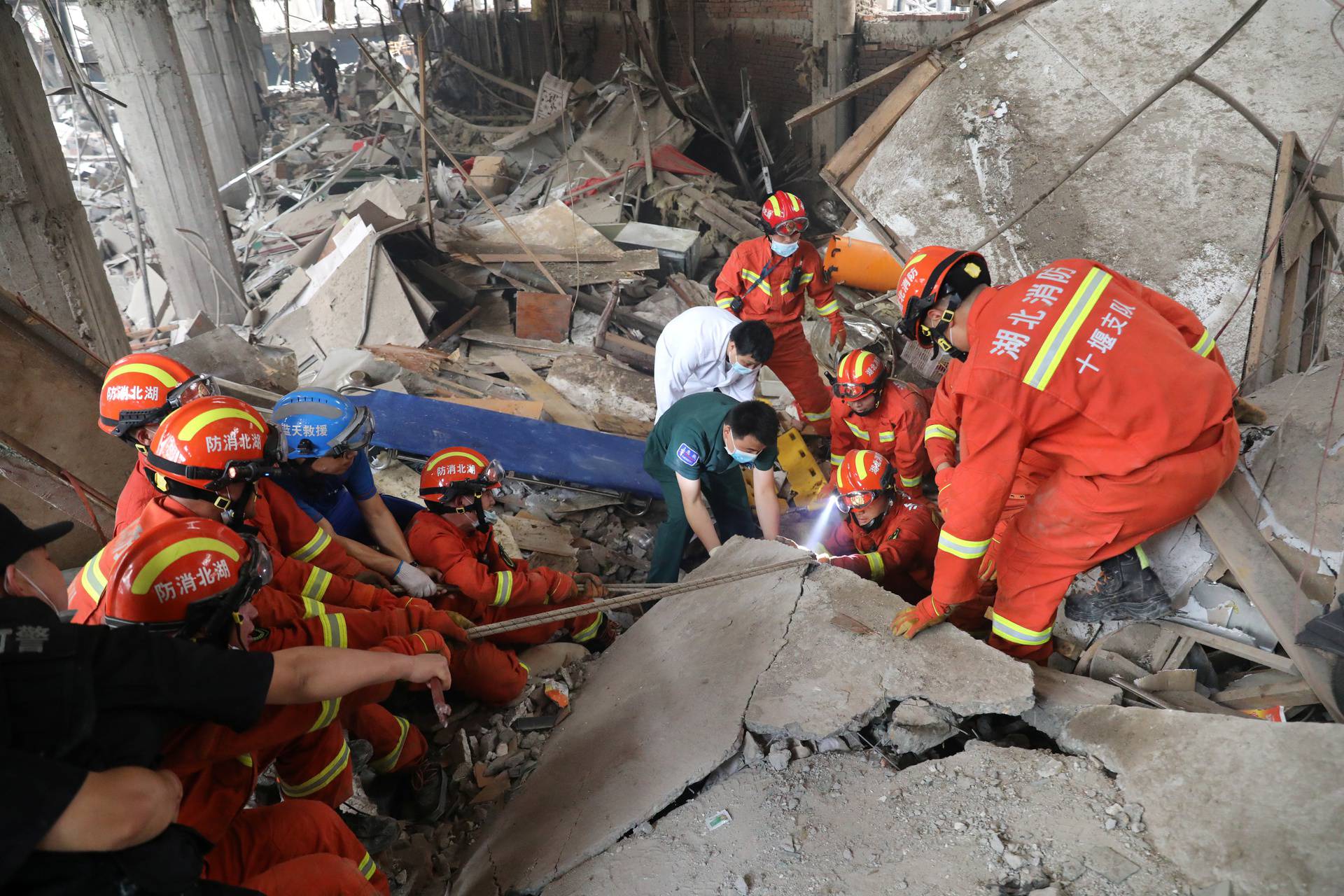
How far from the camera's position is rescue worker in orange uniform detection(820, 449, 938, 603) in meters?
4.04

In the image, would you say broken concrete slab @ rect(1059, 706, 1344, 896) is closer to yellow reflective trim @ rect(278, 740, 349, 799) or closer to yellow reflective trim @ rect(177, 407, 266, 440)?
yellow reflective trim @ rect(278, 740, 349, 799)

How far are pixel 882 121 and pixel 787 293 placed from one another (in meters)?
1.23

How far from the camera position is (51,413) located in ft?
12.7

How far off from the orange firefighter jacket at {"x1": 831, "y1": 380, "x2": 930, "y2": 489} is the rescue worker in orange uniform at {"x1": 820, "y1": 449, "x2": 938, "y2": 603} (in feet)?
1.62

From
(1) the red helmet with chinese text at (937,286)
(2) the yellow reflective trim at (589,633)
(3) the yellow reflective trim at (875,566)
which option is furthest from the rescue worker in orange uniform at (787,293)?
(1) the red helmet with chinese text at (937,286)

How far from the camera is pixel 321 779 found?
2.68m

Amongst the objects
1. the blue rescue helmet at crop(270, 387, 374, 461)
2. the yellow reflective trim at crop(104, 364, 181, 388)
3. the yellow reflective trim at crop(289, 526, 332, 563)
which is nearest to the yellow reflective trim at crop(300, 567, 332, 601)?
the yellow reflective trim at crop(289, 526, 332, 563)

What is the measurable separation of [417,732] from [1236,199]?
16.6 feet

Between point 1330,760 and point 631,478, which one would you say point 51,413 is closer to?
point 631,478

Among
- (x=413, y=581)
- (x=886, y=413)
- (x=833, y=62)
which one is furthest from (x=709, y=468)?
(x=833, y=62)

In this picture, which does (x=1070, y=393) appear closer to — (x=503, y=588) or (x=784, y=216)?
Answer: (x=503, y=588)

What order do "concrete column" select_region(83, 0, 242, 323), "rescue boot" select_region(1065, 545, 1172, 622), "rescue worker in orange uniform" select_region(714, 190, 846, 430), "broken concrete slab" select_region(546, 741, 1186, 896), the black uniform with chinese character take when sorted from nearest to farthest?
the black uniform with chinese character, "broken concrete slab" select_region(546, 741, 1186, 896), "rescue boot" select_region(1065, 545, 1172, 622), "rescue worker in orange uniform" select_region(714, 190, 846, 430), "concrete column" select_region(83, 0, 242, 323)

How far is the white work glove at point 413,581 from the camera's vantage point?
3.68 m

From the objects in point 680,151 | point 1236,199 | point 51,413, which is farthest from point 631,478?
point 680,151
